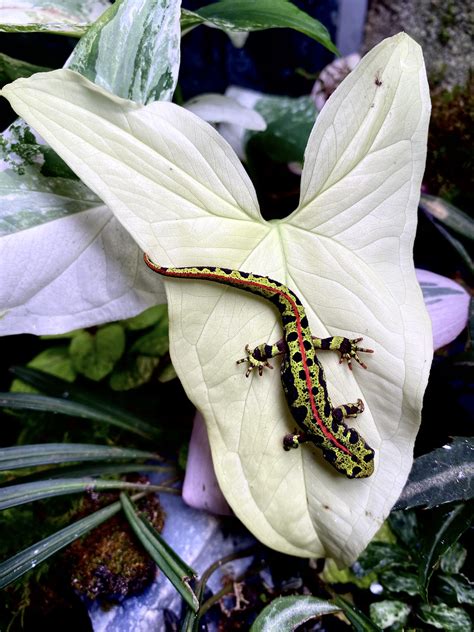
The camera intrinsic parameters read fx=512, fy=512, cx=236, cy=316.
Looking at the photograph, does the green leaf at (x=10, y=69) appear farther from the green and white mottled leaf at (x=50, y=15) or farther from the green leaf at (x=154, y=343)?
the green leaf at (x=154, y=343)

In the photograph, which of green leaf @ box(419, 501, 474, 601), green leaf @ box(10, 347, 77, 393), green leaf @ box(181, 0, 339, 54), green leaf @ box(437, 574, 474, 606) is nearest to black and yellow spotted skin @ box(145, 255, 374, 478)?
green leaf @ box(419, 501, 474, 601)

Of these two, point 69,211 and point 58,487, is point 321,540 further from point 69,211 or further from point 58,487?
point 69,211

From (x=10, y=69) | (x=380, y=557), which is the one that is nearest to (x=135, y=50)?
(x=10, y=69)

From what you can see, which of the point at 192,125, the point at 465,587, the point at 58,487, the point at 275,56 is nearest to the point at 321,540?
the point at 465,587

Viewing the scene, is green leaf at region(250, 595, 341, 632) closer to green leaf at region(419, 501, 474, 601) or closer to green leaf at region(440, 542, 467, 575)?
green leaf at region(419, 501, 474, 601)

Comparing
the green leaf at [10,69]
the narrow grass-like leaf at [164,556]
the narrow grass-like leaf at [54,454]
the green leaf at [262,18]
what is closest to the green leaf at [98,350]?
the narrow grass-like leaf at [54,454]

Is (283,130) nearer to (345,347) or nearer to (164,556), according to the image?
(345,347)

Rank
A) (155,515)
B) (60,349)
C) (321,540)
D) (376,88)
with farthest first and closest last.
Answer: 1. (60,349)
2. (155,515)
3. (321,540)
4. (376,88)
